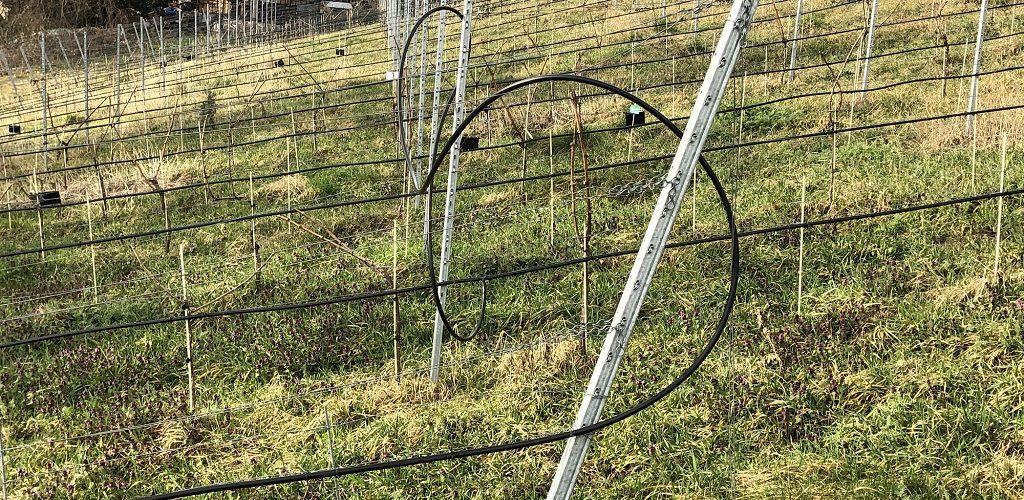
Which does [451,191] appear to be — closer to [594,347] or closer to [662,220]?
[594,347]

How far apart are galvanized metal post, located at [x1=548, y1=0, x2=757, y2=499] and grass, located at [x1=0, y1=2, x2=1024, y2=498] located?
1.24m

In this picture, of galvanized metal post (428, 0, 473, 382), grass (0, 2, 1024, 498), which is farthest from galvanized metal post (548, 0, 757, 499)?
galvanized metal post (428, 0, 473, 382)

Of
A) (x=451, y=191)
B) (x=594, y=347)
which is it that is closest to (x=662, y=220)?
(x=451, y=191)

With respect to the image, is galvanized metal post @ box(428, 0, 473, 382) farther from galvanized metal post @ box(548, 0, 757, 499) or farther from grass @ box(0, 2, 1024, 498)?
galvanized metal post @ box(548, 0, 757, 499)

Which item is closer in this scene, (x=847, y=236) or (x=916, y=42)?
(x=847, y=236)

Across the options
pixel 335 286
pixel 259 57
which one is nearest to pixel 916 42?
pixel 335 286

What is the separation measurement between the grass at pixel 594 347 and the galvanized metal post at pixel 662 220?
4.08 ft

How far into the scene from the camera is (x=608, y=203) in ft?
18.4

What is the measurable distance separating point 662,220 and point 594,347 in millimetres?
2182

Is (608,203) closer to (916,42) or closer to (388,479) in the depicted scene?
(388,479)

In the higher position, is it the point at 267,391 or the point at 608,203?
the point at 608,203

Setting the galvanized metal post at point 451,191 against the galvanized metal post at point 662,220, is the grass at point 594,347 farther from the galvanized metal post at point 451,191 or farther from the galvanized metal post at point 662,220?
the galvanized metal post at point 662,220

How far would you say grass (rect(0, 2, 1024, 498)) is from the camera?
320 centimetres

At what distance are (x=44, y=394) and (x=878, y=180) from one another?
4.87m
